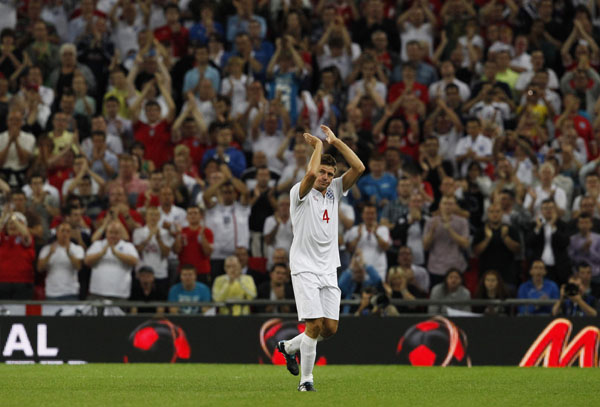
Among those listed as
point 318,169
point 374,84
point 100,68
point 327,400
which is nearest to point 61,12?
point 100,68

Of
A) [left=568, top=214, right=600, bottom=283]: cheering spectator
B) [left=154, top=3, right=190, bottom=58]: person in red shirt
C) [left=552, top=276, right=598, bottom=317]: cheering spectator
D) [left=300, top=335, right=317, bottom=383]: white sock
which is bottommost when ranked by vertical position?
[left=300, top=335, right=317, bottom=383]: white sock

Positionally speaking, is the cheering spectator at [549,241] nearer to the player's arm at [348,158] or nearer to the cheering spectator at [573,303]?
the cheering spectator at [573,303]

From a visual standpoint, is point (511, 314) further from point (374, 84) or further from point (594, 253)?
point (374, 84)

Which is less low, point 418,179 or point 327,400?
point 418,179

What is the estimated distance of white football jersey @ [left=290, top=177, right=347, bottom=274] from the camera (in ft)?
38.0

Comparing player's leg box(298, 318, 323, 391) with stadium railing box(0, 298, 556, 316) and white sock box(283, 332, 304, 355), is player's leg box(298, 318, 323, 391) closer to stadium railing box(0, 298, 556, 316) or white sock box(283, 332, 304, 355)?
white sock box(283, 332, 304, 355)

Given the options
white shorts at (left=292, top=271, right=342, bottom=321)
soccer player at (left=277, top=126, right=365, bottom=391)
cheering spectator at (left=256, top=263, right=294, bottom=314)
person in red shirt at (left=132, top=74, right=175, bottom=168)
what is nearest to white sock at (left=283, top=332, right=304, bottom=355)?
soccer player at (left=277, top=126, right=365, bottom=391)

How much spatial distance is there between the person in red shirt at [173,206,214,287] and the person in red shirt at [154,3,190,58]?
548 centimetres

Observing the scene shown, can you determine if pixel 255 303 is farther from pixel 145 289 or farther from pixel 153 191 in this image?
pixel 153 191

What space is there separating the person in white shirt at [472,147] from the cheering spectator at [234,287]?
476 cm

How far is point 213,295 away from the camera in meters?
18.2

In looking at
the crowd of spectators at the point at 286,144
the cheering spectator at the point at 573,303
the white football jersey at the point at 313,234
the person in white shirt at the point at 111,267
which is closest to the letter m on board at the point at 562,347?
the cheering spectator at the point at 573,303

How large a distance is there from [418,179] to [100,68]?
7.34m

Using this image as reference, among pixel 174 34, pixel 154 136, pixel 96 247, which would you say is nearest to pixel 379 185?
pixel 154 136
